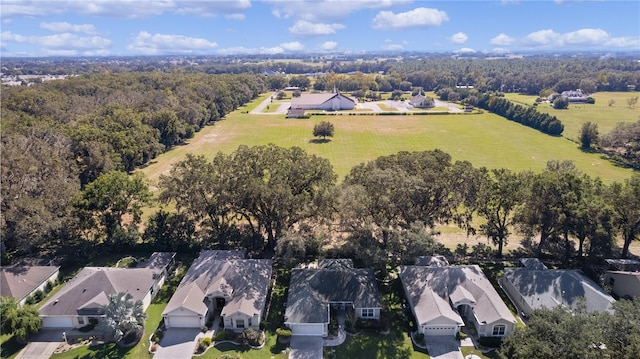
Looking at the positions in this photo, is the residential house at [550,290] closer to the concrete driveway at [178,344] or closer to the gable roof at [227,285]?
the gable roof at [227,285]

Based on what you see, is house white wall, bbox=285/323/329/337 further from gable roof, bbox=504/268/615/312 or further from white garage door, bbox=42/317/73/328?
white garage door, bbox=42/317/73/328

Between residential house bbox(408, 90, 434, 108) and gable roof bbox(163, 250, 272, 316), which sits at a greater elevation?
residential house bbox(408, 90, 434, 108)

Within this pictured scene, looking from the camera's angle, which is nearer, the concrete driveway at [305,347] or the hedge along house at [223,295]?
the concrete driveway at [305,347]

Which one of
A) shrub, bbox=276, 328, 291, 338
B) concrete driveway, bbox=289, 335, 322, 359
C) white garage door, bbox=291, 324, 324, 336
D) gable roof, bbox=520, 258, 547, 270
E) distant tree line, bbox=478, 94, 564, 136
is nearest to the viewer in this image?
concrete driveway, bbox=289, 335, 322, 359

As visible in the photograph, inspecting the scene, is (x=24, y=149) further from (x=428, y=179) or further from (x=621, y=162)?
(x=621, y=162)

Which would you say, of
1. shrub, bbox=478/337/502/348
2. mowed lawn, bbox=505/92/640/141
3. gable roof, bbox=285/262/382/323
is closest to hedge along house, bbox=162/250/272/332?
gable roof, bbox=285/262/382/323

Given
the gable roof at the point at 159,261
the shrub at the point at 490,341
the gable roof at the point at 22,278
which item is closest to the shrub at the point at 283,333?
the gable roof at the point at 159,261

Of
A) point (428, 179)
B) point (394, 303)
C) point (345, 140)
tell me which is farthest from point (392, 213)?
point (345, 140)
